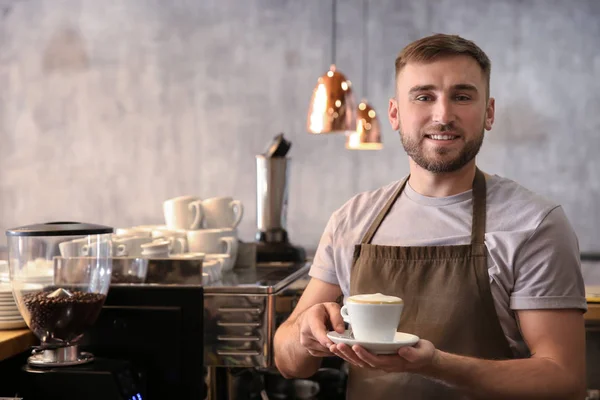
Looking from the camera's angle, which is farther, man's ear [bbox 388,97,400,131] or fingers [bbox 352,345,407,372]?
man's ear [bbox 388,97,400,131]

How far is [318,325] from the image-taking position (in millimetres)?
1794

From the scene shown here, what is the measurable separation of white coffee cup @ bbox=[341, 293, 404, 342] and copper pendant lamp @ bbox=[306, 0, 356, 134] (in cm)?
238

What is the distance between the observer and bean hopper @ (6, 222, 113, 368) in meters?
2.44

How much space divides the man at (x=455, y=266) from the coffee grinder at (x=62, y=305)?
2.02 ft

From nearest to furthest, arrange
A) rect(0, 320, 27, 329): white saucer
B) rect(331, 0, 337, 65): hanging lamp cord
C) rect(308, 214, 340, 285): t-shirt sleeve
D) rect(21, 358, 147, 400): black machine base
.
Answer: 1. rect(308, 214, 340, 285): t-shirt sleeve
2. rect(21, 358, 147, 400): black machine base
3. rect(0, 320, 27, 329): white saucer
4. rect(331, 0, 337, 65): hanging lamp cord

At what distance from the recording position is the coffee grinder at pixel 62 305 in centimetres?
242

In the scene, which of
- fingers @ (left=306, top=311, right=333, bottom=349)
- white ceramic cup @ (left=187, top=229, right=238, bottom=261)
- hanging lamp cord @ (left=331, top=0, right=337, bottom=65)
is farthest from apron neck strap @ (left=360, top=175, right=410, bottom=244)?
hanging lamp cord @ (left=331, top=0, right=337, bottom=65)

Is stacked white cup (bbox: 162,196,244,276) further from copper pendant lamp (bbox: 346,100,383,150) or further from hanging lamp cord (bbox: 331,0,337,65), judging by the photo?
hanging lamp cord (bbox: 331,0,337,65)

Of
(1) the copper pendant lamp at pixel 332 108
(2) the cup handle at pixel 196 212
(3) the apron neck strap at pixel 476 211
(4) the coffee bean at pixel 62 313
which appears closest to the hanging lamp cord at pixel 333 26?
(1) the copper pendant lamp at pixel 332 108

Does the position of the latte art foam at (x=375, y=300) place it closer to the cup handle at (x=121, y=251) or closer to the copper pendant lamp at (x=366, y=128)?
the cup handle at (x=121, y=251)

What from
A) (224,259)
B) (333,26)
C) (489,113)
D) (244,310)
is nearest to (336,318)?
(489,113)

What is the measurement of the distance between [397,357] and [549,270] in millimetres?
477

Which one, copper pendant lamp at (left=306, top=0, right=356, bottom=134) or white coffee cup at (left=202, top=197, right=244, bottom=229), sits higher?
copper pendant lamp at (left=306, top=0, right=356, bottom=134)

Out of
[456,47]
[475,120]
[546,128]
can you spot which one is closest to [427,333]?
[475,120]
